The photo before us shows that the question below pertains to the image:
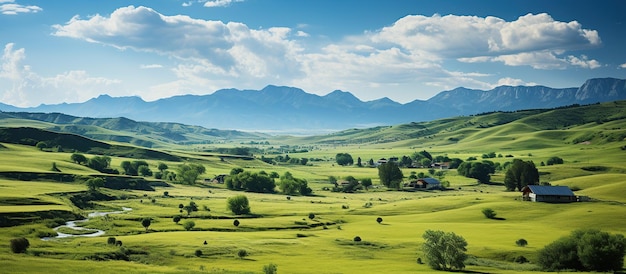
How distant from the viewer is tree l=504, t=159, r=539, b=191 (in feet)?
550

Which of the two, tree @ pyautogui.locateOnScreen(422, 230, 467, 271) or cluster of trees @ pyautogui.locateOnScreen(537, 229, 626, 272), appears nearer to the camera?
cluster of trees @ pyautogui.locateOnScreen(537, 229, 626, 272)

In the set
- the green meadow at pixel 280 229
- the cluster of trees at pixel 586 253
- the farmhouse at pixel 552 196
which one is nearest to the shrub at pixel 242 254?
the green meadow at pixel 280 229

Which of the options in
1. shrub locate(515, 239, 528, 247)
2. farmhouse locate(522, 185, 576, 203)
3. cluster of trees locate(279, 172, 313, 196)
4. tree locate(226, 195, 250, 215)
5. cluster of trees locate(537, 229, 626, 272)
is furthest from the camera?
cluster of trees locate(279, 172, 313, 196)

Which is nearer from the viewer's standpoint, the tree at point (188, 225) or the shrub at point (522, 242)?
the shrub at point (522, 242)

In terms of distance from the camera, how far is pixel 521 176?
554 ft

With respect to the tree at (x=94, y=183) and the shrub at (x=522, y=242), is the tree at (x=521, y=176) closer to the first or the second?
the shrub at (x=522, y=242)

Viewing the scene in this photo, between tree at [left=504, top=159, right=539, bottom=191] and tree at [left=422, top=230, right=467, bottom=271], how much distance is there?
109 metres

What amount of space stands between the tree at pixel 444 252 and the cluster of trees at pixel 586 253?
12.1 metres

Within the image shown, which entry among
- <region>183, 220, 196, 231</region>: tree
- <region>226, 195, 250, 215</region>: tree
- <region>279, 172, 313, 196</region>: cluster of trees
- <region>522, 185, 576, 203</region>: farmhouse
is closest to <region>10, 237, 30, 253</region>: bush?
<region>183, 220, 196, 231</region>: tree

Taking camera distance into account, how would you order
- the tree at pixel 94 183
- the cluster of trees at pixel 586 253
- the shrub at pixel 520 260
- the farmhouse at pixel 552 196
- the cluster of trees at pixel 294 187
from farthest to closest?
the cluster of trees at pixel 294 187
the tree at pixel 94 183
the farmhouse at pixel 552 196
the shrub at pixel 520 260
the cluster of trees at pixel 586 253

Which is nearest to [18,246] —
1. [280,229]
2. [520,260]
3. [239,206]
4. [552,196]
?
[280,229]

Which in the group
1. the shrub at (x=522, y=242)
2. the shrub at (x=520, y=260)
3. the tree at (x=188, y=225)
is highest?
the shrub at (x=522, y=242)

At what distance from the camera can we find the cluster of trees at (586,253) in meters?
67.0

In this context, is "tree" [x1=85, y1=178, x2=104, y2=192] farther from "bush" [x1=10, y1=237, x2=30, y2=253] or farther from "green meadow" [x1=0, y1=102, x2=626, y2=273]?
"bush" [x1=10, y1=237, x2=30, y2=253]
